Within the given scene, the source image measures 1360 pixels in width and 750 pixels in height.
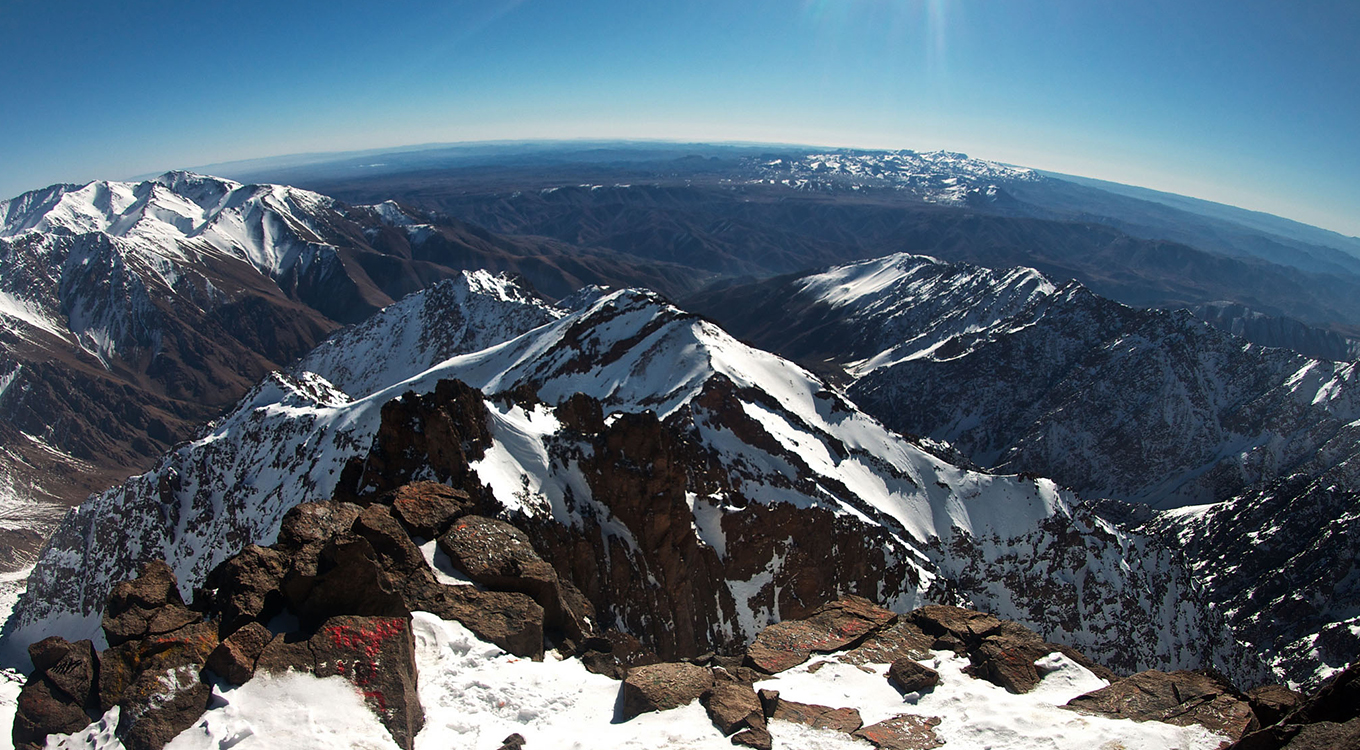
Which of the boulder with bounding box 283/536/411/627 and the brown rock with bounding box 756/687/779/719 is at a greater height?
the boulder with bounding box 283/536/411/627

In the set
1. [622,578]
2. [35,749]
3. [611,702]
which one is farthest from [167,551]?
[611,702]

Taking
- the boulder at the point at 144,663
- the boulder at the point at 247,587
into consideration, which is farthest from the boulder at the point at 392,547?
the boulder at the point at 144,663

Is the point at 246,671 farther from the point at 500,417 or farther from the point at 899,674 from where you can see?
the point at 500,417

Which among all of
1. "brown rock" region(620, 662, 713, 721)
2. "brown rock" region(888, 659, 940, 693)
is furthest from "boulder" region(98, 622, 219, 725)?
"brown rock" region(888, 659, 940, 693)

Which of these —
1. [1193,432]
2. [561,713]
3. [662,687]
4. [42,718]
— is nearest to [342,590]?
[42,718]

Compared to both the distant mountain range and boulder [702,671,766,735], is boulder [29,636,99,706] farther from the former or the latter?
the distant mountain range
